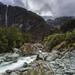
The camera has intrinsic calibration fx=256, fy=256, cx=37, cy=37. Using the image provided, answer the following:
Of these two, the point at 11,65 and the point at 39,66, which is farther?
the point at 11,65

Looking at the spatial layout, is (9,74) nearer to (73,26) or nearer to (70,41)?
(70,41)

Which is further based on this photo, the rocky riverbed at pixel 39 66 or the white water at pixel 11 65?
the white water at pixel 11 65

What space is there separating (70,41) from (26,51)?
2573cm

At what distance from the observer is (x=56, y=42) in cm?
8431

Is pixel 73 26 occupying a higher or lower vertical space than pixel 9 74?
higher

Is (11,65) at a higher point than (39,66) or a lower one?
lower

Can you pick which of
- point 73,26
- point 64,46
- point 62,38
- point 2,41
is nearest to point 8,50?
point 2,41

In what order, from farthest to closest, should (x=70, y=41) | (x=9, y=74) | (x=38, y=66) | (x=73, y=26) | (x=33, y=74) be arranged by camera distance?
(x=73, y=26)
(x=70, y=41)
(x=9, y=74)
(x=38, y=66)
(x=33, y=74)

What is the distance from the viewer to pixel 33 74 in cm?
1545

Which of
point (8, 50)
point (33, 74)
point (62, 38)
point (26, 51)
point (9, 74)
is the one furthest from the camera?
point (62, 38)

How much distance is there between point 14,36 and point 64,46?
18.5 metres

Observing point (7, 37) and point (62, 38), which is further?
point (62, 38)

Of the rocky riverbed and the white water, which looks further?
the white water

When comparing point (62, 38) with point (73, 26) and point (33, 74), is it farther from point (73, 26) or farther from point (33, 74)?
point (33, 74)
